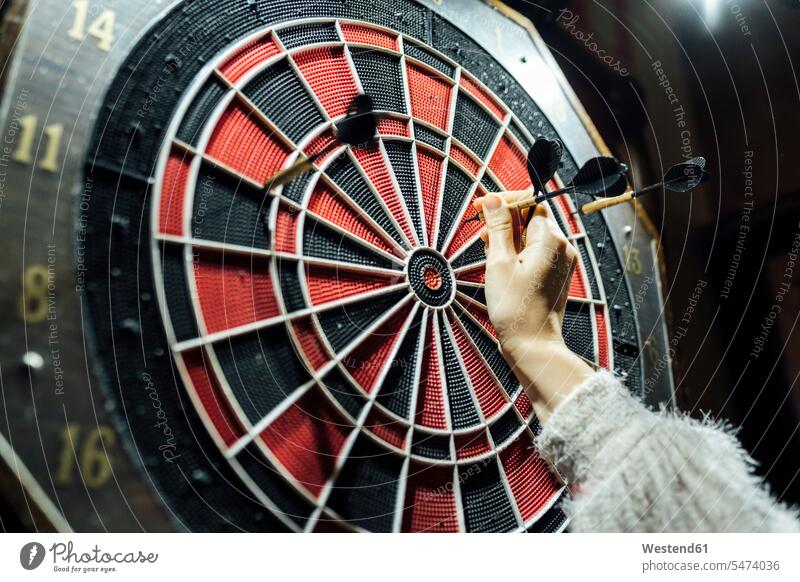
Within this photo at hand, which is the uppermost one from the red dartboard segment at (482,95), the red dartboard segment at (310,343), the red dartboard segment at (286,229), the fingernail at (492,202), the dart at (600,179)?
the red dartboard segment at (482,95)

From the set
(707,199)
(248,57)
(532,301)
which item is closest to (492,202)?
(532,301)

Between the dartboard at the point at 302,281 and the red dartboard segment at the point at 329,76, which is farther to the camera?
the red dartboard segment at the point at 329,76

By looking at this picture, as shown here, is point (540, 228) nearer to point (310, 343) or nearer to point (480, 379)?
point (480, 379)

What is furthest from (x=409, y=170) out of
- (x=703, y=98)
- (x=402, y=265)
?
(x=703, y=98)

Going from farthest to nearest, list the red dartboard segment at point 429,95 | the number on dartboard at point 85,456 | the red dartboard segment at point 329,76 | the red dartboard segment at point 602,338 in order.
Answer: the red dartboard segment at point 602,338, the red dartboard segment at point 429,95, the red dartboard segment at point 329,76, the number on dartboard at point 85,456

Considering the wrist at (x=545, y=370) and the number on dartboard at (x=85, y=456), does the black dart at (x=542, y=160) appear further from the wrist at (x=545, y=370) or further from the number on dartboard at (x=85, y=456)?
the number on dartboard at (x=85, y=456)

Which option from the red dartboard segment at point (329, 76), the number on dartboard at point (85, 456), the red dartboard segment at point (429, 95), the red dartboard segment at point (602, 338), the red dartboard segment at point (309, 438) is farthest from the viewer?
the red dartboard segment at point (602, 338)

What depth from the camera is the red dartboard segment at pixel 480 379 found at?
32.3 inches

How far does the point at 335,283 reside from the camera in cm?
72

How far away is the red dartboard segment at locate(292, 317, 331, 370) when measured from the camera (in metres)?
0.68

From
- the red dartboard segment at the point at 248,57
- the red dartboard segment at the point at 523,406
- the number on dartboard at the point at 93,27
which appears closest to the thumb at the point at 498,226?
the red dartboard segment at the point at 523,406

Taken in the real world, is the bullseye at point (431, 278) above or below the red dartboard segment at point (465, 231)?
below

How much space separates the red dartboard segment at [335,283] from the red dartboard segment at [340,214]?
0.15 ft

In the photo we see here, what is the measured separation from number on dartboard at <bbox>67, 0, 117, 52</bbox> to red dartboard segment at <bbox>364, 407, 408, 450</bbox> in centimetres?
48
